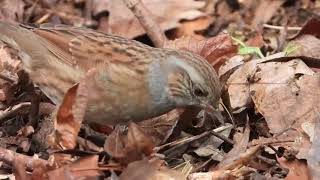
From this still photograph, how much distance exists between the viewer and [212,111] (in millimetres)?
4922

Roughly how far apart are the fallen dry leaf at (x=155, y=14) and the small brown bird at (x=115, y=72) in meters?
1.94

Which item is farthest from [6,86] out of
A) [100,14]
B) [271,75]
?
[100,14]

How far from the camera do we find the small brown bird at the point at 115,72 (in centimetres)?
488

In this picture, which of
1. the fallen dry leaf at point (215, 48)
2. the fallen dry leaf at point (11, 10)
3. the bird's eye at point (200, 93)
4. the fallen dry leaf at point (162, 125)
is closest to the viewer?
the bird's eye at point (200, 93)

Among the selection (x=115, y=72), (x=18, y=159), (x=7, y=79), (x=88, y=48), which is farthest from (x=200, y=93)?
(x=7, y=79)

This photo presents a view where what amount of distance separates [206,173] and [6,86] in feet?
5.60

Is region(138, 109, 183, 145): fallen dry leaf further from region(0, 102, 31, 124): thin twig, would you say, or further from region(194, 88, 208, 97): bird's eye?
region(0, 102, 31, 124): thin twig

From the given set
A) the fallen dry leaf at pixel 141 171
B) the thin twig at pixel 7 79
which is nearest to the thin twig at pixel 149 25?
the thin twig at pixel 7 79

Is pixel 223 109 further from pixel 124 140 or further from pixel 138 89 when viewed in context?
pixel 124 140

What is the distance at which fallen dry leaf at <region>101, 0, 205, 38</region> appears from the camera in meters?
7.36

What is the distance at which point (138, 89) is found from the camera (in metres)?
4.95

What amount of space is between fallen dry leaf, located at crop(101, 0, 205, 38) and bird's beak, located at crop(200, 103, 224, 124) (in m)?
2.37

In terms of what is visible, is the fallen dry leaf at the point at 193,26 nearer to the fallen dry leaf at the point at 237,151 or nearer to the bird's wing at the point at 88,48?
the bird's wing at the point at 88,48

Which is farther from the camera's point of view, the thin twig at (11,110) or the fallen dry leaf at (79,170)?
the thin twig at (11,110)
